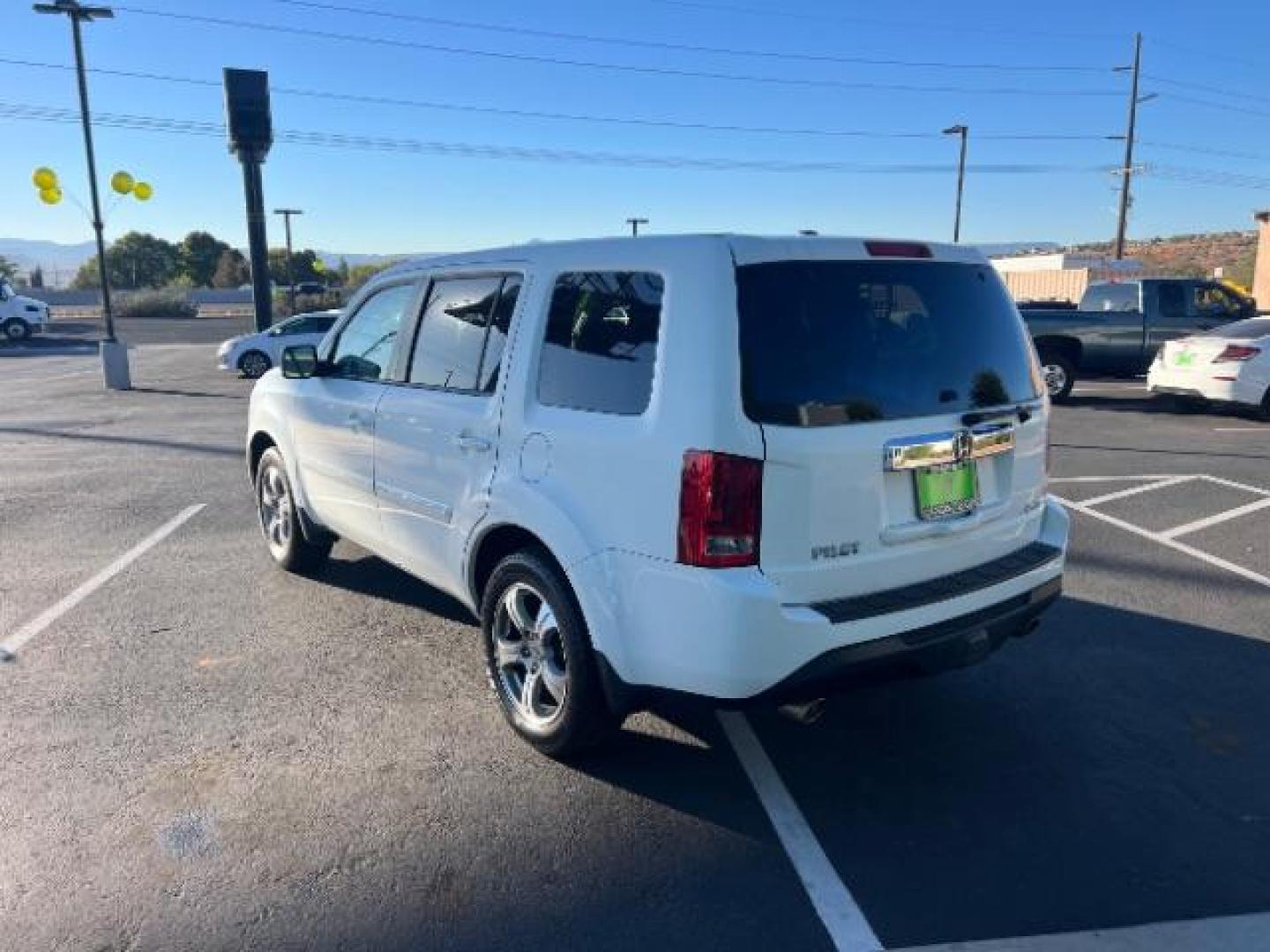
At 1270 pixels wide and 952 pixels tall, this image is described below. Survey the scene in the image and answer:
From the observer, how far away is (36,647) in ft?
15.5

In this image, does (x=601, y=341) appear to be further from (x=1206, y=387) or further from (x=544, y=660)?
(x=1206, y=387)

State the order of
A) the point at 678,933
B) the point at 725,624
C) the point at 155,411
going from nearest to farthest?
1. the point at 678,933
2. the point at 725,624
3. the point at 155,411

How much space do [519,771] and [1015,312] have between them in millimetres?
2512

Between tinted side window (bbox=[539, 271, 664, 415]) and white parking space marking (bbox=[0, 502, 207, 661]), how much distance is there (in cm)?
323

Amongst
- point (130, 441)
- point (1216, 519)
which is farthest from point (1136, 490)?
point (130, 441)

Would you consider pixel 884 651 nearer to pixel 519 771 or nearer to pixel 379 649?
pixel 519 771

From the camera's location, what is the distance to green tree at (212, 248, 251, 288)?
307 feet

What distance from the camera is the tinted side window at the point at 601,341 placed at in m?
3.07

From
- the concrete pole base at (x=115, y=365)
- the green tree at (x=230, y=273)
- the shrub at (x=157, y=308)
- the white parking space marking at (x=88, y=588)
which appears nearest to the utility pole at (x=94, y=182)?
the concrete pole base at (x=115, y=365)

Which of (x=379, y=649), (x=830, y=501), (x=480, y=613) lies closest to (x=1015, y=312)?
(x=830, y=501)

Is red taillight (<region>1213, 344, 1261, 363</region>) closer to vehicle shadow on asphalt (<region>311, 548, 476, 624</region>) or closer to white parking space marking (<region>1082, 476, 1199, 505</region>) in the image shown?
white parking space marking (<region>1082, 476, 1199, 505</region>)

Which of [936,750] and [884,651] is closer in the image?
[884,651]

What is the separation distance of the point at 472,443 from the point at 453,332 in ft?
1.97

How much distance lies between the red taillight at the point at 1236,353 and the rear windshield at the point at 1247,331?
0.25m
